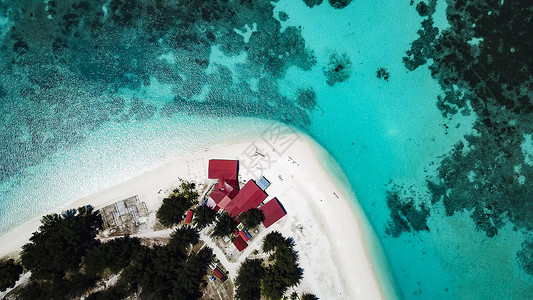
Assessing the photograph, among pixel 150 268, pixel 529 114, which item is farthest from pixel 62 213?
pixel 529 114

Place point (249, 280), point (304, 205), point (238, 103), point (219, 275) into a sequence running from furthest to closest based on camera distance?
point (238, 103)
point (304, 205)
point (219, 275)
point (249, 280)

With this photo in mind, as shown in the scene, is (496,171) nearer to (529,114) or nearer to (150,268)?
(529,114)

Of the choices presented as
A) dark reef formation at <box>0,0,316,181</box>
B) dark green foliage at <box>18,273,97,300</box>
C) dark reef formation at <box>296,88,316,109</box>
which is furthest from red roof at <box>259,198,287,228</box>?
dark green foliage at <box>18,273,97,300</box>

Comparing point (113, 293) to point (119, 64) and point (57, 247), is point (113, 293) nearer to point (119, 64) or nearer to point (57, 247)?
point (57, 247)

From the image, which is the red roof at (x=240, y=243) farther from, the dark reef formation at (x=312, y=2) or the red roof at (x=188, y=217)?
the dark reef formation at (x=312, y=2)

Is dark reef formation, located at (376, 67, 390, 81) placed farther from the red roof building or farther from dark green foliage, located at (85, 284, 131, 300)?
dark green foliage, located at (85, 284, 131, 300)

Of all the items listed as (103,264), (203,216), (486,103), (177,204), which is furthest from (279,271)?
(486,103)
